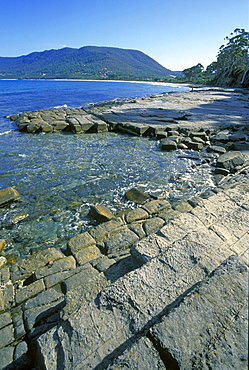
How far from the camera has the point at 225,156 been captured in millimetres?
7539

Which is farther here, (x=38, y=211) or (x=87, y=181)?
(x=87, y=181)

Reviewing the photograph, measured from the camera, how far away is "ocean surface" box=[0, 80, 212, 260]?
164 inches

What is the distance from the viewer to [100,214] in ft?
14.0

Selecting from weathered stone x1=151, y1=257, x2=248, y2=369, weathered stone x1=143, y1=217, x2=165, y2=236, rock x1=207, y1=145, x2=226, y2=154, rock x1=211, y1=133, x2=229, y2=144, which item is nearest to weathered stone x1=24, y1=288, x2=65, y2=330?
weathered stone x1=151, y1=257, x2=248, y2=369

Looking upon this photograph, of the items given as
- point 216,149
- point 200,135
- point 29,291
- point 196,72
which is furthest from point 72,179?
point 196,72

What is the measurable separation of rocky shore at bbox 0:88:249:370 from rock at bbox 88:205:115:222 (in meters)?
0.05

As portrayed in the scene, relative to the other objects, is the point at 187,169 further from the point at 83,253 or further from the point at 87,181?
the point at 83,253

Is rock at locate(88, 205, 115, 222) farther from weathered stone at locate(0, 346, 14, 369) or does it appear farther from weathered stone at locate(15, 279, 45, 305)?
weathered stone at locate(0, 346, 14, 369)

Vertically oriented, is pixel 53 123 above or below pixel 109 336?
below

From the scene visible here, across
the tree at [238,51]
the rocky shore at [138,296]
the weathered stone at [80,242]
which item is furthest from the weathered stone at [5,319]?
the tree at [238,51]

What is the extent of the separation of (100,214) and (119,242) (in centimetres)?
100

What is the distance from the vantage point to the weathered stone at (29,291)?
2629mm

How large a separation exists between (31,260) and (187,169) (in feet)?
18.0

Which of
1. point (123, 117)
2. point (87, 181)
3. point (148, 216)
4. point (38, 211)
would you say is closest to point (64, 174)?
point (87, 181)
